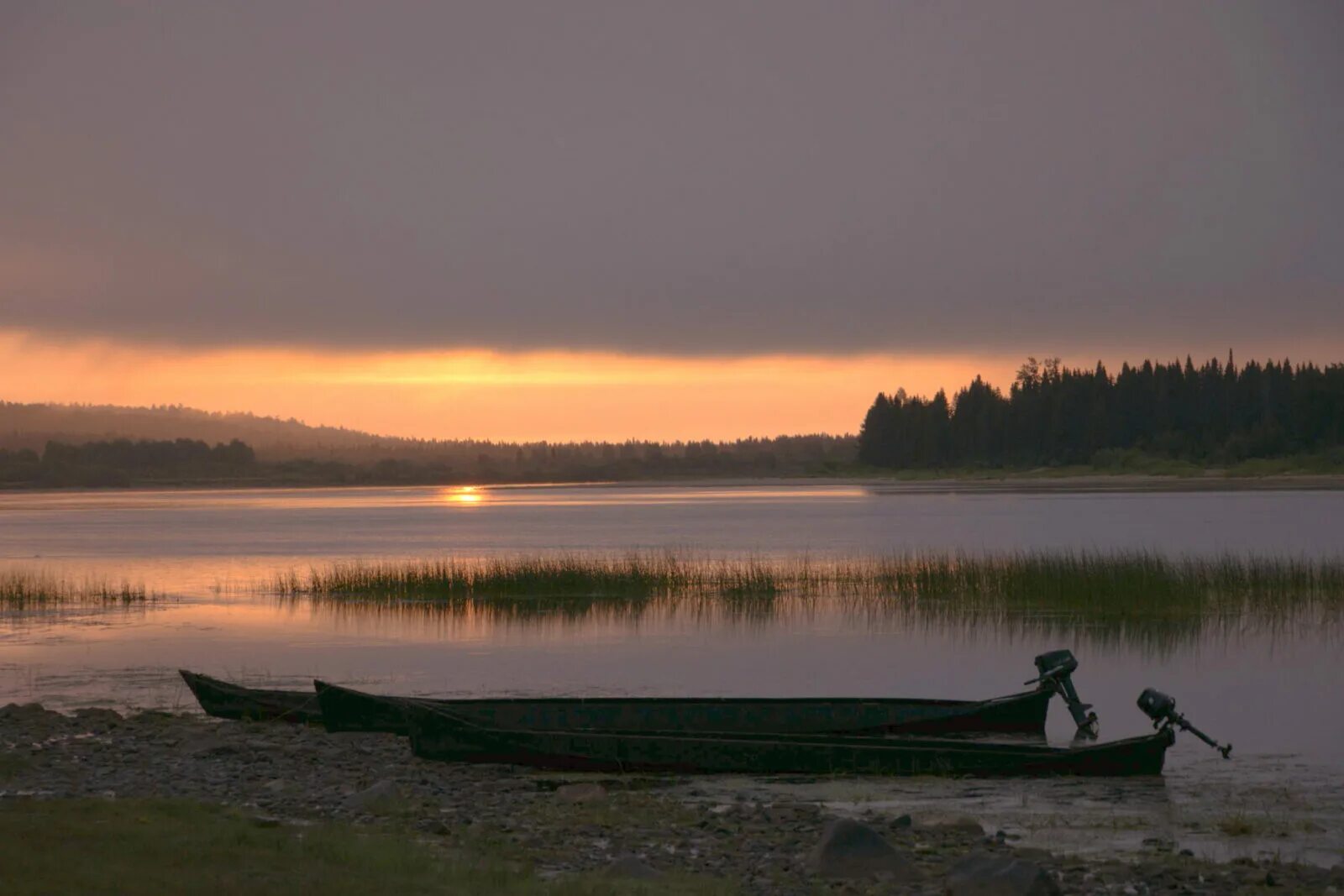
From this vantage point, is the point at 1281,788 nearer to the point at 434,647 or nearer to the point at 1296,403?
the point at 434,647

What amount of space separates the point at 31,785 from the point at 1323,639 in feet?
83.2

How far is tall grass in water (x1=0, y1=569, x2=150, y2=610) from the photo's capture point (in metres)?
39.7

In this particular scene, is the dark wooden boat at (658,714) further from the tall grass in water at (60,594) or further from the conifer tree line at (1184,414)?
the conifer tree line at (1184,414)

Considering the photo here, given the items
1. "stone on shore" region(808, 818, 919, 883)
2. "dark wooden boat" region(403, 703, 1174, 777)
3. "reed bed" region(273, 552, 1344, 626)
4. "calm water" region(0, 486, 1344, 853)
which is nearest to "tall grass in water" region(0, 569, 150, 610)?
"calm water" region(0, 486, 1344, 853)

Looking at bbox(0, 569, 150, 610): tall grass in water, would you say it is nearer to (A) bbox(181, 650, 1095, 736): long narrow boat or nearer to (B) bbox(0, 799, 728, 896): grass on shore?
(A) bbox(181, 650, 1095, 736): long narrow boat

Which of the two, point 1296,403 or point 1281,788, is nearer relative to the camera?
point 1281,788

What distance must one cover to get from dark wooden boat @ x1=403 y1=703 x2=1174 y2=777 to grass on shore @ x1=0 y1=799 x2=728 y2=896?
176 inches

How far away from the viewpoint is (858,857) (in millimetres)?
11570

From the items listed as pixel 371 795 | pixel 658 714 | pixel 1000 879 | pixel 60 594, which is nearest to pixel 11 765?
pixel 371 795

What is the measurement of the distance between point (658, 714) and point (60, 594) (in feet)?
92.8

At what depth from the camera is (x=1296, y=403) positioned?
171 m

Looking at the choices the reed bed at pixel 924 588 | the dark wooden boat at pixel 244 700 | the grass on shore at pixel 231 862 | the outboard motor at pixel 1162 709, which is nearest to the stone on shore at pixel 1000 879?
the grass on shore at pixel 231 862

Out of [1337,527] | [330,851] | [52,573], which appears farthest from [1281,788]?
[1337,527]

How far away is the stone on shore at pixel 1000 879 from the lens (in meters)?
10.5
